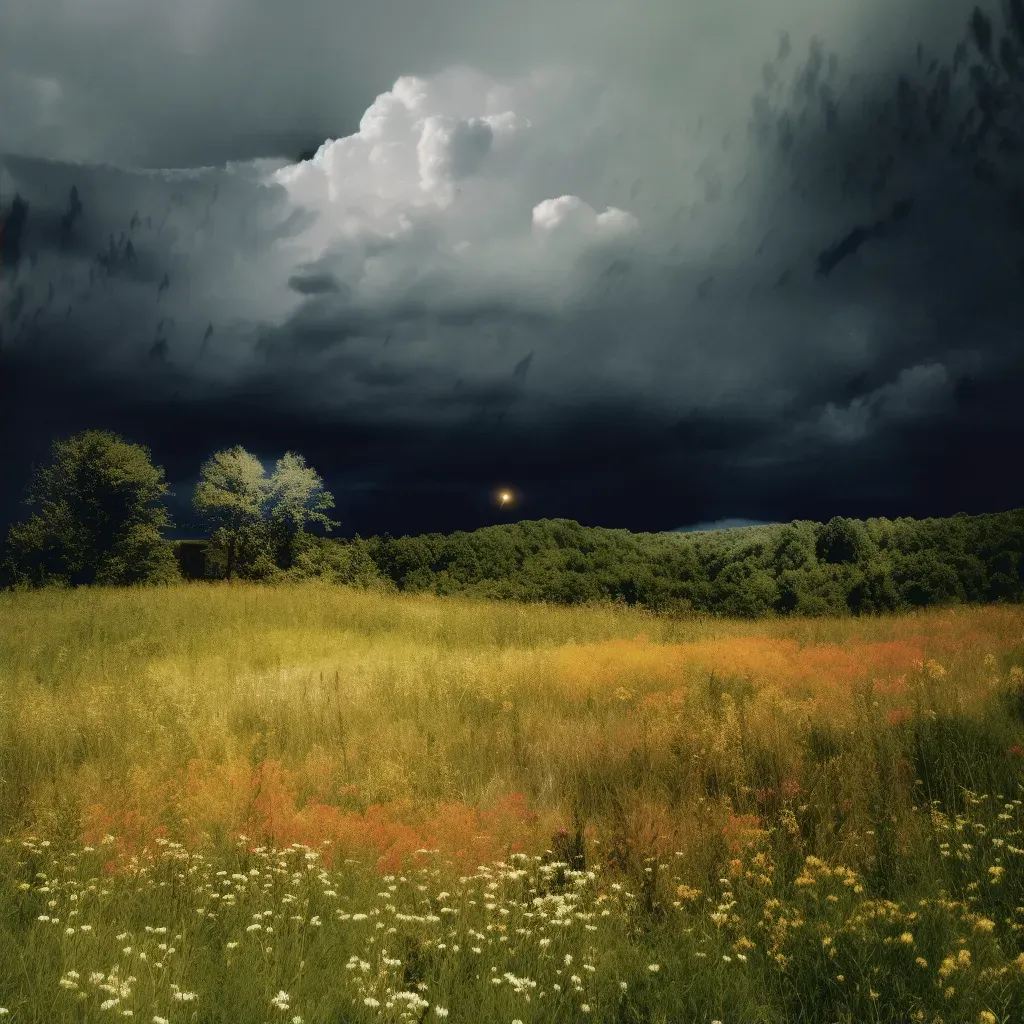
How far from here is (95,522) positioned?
30672 millimetres

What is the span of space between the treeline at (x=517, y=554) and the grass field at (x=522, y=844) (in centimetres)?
1101

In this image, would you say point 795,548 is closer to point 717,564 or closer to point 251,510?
point 717,564

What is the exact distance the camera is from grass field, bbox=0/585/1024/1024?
3182 millimetres

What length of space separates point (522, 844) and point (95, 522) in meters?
31.1

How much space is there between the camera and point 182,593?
19578 mm

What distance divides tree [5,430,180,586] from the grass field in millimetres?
21398

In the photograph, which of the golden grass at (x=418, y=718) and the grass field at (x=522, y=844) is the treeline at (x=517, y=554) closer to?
the golden grass at (x=418, y=718)

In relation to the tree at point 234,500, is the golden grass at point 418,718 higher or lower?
lower

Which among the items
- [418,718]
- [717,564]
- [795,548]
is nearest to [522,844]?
[418,718]

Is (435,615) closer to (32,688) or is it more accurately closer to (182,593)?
(182,593)

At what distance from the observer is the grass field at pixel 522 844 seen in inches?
125

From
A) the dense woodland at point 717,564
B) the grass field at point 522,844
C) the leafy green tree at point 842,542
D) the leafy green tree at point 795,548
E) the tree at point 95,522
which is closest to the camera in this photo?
the grass field at point 522,844

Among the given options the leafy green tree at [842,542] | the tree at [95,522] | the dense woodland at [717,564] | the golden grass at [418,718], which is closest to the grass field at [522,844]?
the golden grass at [418,718]

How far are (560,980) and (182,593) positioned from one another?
1856 cm
